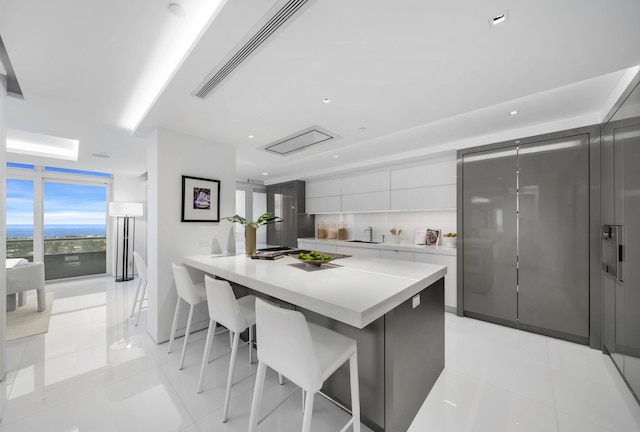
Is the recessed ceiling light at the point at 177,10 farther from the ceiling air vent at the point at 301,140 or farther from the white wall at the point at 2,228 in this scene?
the white wall at the point at 2,228

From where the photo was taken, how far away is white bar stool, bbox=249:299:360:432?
1.14 metres

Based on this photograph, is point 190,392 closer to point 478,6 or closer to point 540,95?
point 478,6

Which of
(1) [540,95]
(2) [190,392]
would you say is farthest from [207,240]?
(1) [540,95]

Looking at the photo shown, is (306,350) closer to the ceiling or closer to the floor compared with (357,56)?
closer to the floor

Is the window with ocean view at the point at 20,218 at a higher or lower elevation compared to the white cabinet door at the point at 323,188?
lower

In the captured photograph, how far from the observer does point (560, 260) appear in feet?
8.78

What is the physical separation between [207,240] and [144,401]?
5.44 ft

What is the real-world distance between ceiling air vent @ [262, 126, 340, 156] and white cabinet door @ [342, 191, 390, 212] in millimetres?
1792

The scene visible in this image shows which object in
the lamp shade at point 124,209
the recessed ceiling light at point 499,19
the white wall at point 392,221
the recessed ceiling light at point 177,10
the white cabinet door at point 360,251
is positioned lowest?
the white cabinet door at point 360,251

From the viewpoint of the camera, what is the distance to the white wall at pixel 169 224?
8.79ft

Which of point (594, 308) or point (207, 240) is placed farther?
point (207, 240)

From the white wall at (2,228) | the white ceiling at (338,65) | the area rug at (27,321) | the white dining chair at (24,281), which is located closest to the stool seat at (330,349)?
the white ceiling at (338,65)

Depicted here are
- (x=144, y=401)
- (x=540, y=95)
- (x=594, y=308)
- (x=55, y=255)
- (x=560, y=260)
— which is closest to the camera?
(x=144, y=401)

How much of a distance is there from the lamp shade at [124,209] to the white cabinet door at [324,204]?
374 cm
